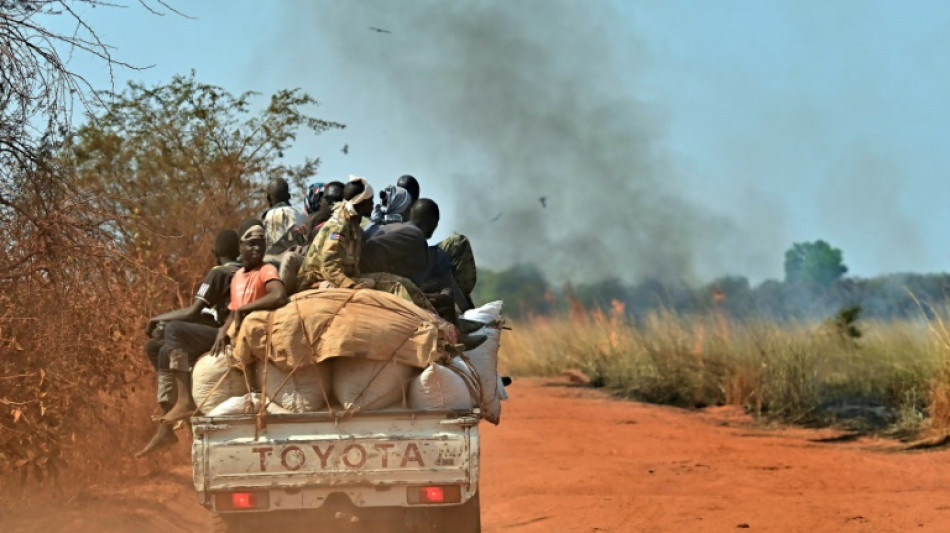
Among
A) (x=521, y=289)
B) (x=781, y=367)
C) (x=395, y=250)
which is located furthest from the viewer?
(x=521, y=289)

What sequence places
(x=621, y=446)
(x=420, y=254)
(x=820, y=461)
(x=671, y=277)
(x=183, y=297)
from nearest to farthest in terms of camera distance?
1. (x=420, y=254)
2. (x=183, y=297)
3. (x=820, y=461)
4. (x=621, y=446)
5. (x=671, y=277)

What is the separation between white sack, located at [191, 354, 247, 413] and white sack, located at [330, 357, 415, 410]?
0.51m

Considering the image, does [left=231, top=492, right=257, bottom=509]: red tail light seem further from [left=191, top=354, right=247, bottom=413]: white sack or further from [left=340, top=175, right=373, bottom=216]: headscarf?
[left=340, top=175, right=373, bottom=216]: headscarf

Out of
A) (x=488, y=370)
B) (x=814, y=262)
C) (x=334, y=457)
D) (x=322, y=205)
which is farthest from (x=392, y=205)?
(x=814, y=262)

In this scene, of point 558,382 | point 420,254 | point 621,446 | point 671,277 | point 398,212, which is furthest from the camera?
point 671,277

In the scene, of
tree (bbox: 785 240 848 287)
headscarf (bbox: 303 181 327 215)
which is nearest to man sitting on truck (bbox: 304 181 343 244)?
headscarf (bbox: 303 181 327 215)

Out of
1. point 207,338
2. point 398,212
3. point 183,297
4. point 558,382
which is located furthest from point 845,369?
point 207,338

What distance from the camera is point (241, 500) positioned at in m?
7.07

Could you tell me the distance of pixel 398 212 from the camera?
9383mm

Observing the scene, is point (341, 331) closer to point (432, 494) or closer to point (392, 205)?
point (432, 494)

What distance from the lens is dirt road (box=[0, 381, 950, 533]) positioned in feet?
32.4

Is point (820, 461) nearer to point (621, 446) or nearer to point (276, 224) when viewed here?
point (621, 446)

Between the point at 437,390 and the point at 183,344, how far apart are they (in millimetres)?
1470

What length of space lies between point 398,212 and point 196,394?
233 centimetres
